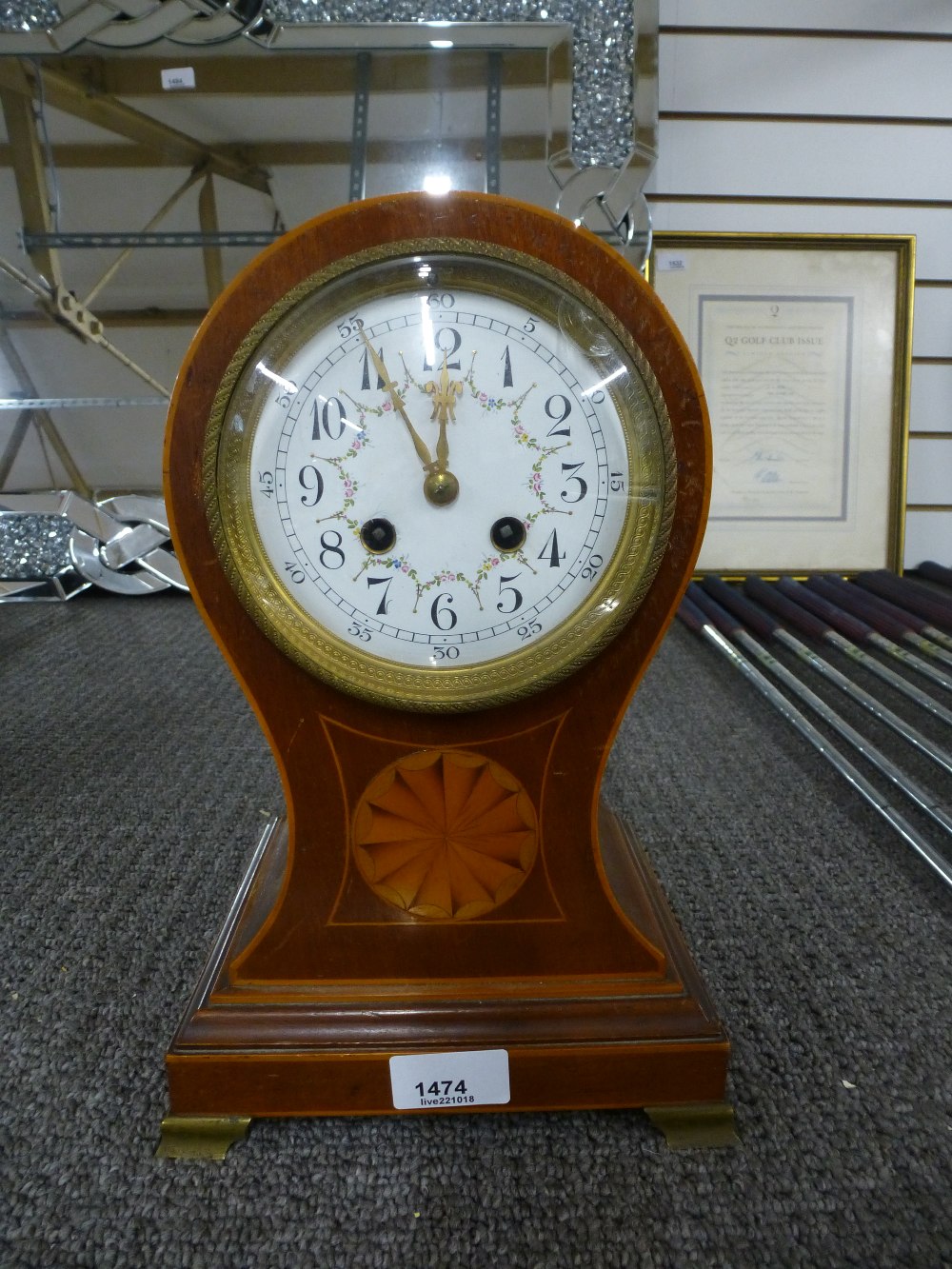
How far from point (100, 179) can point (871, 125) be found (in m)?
1.79

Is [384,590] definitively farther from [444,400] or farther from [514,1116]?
[514,1116]

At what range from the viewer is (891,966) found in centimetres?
89

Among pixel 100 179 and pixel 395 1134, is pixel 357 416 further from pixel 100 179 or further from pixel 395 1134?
pixel 100 179

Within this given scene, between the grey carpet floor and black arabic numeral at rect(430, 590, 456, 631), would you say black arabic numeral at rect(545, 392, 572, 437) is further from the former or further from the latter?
the grey carpet floor

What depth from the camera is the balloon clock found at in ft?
2.02

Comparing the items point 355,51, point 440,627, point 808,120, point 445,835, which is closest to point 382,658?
point 440,627

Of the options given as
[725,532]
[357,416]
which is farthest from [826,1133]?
[725,532]

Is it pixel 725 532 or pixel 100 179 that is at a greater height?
pixel 100 179

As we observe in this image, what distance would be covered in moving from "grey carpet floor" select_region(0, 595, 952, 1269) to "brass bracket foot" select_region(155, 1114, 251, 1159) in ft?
0.03

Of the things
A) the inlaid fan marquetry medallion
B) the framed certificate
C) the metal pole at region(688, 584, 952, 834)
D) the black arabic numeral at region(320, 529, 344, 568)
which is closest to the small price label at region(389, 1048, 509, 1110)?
the inlaid fan marquetry medallion

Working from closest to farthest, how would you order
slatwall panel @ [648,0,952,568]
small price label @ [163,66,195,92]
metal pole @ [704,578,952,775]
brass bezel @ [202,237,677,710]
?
brass bezel @ [202,237,677,710] → metal pole @ [704,578,952,775] → small price label @ [163,66,195,92] → slatwall panel @ [648,0,952,568]

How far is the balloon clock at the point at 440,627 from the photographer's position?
2.02ft

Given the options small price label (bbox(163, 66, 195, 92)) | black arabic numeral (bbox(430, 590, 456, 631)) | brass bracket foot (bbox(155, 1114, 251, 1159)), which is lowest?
brass bracket foot (bbox(155, 1114, 251, 1159))

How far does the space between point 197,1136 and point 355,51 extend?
6.31 ft
